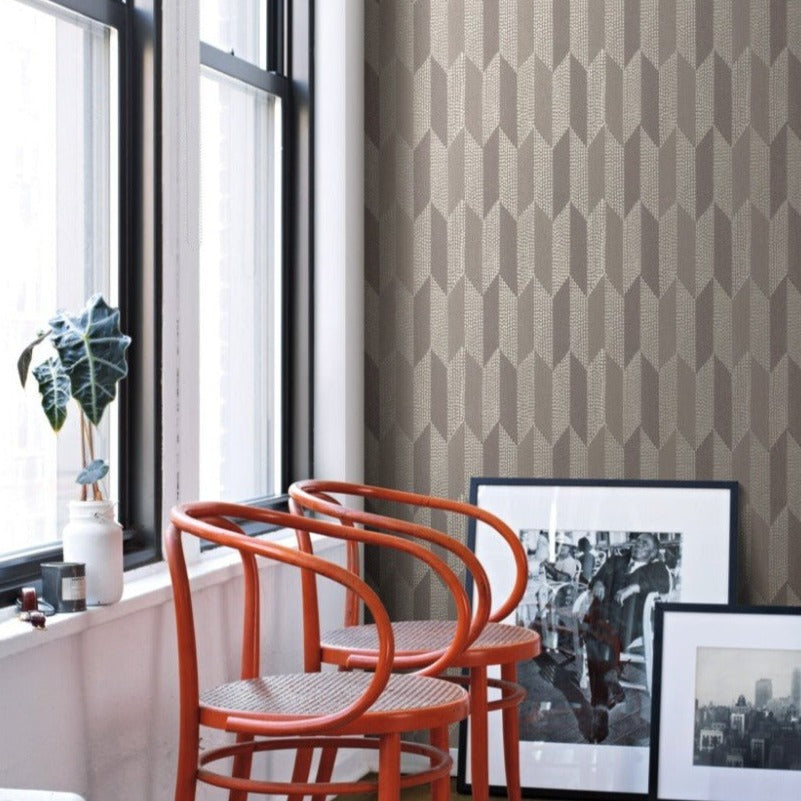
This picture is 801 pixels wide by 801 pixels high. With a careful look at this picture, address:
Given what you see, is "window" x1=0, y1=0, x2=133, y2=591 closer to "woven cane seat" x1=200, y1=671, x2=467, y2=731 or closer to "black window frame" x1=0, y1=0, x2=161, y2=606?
"black window frame" x1=0, y1=0, x2=161, y2=606

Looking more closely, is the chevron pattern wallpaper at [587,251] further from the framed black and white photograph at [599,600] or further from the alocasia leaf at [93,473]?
the alocasia leaf at [93,473]

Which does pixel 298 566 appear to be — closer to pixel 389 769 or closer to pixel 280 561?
pixel 280 561

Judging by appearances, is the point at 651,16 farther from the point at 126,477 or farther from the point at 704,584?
the point at 126,477

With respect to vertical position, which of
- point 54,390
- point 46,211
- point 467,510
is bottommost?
point 467,510

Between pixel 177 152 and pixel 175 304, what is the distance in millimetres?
338

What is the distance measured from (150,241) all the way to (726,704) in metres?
1.90

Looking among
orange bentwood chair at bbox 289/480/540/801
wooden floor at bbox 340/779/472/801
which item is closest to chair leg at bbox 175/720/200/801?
orange bentwood chair at bbox 289/480/540/801

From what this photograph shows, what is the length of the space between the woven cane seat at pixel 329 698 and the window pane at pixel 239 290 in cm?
86

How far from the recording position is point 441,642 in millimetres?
3094

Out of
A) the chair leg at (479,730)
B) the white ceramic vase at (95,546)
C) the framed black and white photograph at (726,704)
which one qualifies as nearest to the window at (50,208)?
the white ceramic vase at (95,546)

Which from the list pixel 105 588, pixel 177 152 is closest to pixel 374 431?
pixel 177 152

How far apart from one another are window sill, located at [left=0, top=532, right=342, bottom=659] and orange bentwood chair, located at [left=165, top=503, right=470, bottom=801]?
170 mm

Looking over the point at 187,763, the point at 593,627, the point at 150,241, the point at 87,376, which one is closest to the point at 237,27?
the point at 150,241

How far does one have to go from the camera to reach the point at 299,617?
362 centimetres
